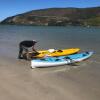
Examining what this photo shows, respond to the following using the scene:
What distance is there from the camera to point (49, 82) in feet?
50.6

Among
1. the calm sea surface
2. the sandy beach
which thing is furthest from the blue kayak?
the calm sea surface

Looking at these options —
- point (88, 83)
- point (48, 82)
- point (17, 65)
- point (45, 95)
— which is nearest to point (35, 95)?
point (45, 95)

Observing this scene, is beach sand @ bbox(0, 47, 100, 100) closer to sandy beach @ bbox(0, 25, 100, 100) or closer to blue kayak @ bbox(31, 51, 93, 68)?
sandy beach @ bbox(0, 25, 100, 100)

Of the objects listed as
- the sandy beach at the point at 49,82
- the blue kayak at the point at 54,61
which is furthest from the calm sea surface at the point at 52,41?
the sandy beach at the point at 49,82

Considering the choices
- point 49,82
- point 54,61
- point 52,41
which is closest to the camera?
point 49,82

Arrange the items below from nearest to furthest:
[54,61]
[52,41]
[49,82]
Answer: [49,82], [54,61], [52,41]

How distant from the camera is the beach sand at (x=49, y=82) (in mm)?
12789

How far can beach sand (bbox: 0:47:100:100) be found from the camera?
12789 millimetres

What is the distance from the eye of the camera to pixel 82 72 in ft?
60.2

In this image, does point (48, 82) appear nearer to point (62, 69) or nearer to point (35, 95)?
point (35, 95)

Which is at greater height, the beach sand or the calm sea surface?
Result: the beach sand

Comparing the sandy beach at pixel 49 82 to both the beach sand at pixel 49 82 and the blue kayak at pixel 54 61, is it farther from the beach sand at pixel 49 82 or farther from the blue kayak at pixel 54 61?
the blue kayak at pixel 54 61

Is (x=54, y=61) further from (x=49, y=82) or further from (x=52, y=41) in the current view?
(x=52, y=41)

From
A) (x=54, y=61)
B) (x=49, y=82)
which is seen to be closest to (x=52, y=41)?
(x=54, y=61)
